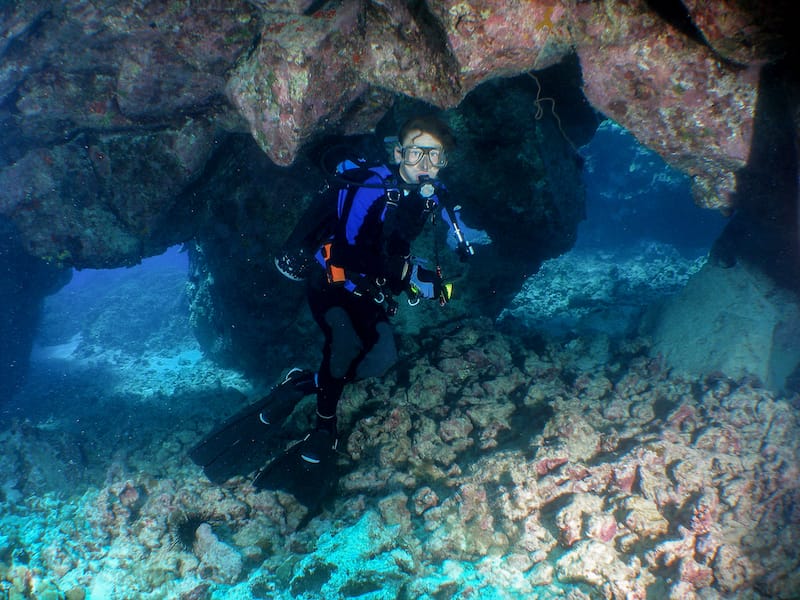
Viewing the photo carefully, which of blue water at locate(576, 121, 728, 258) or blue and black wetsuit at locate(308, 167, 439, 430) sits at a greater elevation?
blue and black wetsuit at locate(308, 167, 439, 430)

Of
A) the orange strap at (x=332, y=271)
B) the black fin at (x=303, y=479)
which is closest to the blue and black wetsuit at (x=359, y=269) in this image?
the orange strap at (x=332, y=271)

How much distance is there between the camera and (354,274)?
370cm

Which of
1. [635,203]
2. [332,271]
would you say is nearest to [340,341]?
[332,271]

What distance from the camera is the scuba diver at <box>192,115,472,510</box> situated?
12.0ft

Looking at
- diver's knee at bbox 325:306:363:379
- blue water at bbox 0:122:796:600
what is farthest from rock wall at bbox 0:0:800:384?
blue water at bbox 0:122:796:600

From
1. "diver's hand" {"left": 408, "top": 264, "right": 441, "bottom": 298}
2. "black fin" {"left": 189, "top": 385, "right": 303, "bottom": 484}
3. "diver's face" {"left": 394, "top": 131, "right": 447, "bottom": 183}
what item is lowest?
"black fin" {"left": 189, "top": 385, "right": 303, "bottom": 484}

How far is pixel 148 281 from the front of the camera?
2181cm

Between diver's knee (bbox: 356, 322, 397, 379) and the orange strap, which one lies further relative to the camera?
diver's knee (bbox: 356, 322, 397, 379)

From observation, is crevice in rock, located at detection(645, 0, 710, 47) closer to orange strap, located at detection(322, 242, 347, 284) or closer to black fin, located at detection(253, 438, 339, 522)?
orange strap, located at detection(322, 242, 347, 284)

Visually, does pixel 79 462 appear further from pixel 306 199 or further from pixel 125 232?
pixel 306 199

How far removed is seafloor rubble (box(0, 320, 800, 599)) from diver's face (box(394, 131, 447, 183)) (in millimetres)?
2393

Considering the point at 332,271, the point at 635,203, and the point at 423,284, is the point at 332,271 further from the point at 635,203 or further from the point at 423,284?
the point at 635,203

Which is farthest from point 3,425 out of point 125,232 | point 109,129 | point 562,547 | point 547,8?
point 547,8

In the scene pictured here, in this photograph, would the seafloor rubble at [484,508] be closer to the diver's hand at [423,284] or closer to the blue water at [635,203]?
the diver's hand at [423,284]
